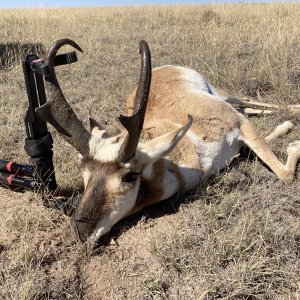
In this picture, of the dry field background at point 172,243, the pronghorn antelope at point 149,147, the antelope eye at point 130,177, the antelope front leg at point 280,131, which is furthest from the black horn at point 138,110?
the antelope front leg at point 280,131

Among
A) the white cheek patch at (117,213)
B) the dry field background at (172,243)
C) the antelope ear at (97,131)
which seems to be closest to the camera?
the dry field background at (172,243)

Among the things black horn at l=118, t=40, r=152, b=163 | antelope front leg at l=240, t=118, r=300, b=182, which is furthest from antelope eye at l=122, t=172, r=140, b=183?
antelope front leg at l=240, t=118, r=300, b=182

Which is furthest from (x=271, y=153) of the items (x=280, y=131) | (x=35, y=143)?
(x=35, y=143)

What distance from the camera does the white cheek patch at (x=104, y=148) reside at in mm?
3146

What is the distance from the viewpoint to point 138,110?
285cm

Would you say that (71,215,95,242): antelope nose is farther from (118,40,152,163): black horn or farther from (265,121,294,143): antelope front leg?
(265,121,294,143): antelope front leg

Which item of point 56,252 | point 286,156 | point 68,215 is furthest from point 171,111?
point 56,252

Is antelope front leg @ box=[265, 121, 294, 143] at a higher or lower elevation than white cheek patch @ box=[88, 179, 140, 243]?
lower

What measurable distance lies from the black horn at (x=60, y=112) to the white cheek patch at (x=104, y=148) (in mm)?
52

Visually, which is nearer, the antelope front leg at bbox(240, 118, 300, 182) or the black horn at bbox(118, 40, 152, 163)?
the black horn at bbox(118, 40, 152, 163)

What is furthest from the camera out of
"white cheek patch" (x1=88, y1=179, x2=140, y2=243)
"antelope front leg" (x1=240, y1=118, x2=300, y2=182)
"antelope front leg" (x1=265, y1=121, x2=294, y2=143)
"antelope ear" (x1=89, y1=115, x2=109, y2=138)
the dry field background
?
"antelope front leg" (x1=265, y1=121, x2=294, y2=143)

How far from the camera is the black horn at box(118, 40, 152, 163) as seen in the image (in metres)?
2.72

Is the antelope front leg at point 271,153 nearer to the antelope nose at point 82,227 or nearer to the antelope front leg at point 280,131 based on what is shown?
the antelope front leg at point 280,131

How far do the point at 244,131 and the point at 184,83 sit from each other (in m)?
1.04
